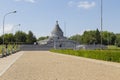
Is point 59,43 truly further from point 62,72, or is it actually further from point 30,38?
point 62,72

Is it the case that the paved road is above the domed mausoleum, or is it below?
below

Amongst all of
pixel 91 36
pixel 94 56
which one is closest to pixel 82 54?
pixel 94 56

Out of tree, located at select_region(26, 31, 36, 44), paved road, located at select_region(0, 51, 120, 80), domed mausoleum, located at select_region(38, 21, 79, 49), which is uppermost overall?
tree, located at select_region(26, 31, 36, 44)

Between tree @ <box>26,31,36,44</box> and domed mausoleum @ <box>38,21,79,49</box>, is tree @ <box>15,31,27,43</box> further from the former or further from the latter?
domed mausoleum @ <box>38,21,79,49</box>

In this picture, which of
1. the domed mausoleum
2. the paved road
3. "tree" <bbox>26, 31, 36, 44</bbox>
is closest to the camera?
the paved road

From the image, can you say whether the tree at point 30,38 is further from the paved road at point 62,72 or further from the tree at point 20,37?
the paved road at point 62,72

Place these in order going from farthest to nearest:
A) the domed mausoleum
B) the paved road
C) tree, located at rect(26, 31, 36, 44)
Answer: tree, located at rect(26, 31, 36, 44) → the domed mausoleum → the paved road

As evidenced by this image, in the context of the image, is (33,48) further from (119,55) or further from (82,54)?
(119,55)

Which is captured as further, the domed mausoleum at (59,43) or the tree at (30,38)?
the tree at (30,38)

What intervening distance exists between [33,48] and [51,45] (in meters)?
11.6

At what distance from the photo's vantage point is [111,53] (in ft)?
107

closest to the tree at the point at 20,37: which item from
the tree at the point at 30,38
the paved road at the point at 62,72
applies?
the tree at the point at 30,38

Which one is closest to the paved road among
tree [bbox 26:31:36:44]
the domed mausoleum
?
the domed mausoleum

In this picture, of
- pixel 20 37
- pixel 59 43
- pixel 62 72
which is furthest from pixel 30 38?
pixel 62 72
